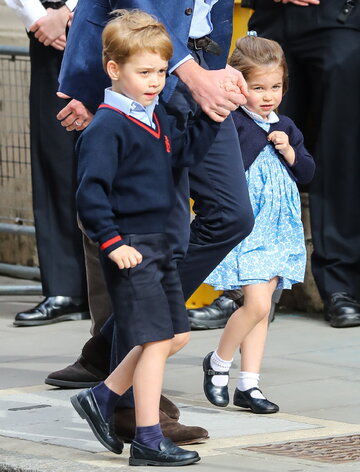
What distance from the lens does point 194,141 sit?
15.2 ft

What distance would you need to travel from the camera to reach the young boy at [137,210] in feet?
14.3

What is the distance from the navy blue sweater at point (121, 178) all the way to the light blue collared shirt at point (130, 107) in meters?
0.02

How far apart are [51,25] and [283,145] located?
6.87ft

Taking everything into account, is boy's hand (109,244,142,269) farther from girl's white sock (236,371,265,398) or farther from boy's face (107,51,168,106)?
girl's white sock (236,371,265,398)

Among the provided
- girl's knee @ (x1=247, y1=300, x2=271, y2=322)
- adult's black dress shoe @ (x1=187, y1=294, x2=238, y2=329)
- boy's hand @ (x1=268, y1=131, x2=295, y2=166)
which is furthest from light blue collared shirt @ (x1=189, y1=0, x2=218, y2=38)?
adult's black dress shoe @ (x1=187, y1=294, x2=238, y2=329)

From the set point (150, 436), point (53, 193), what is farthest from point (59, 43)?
point (150, 436)

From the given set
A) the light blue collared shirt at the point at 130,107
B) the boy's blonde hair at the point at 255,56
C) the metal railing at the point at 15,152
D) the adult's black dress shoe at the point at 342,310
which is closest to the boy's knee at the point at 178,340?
the light blue collared shirt at the point at 130,107

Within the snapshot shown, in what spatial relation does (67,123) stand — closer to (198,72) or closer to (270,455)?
(198,72)

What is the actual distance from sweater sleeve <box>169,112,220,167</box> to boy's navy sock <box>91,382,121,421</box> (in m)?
0.78

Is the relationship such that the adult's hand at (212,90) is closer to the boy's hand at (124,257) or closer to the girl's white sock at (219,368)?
the boy's hand at (124,257)

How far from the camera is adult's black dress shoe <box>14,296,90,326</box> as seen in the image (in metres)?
7.52

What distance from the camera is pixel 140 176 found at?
4445 mm

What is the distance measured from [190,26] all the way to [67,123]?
25.2 inches

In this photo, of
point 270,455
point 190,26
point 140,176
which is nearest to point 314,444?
point 270,455
